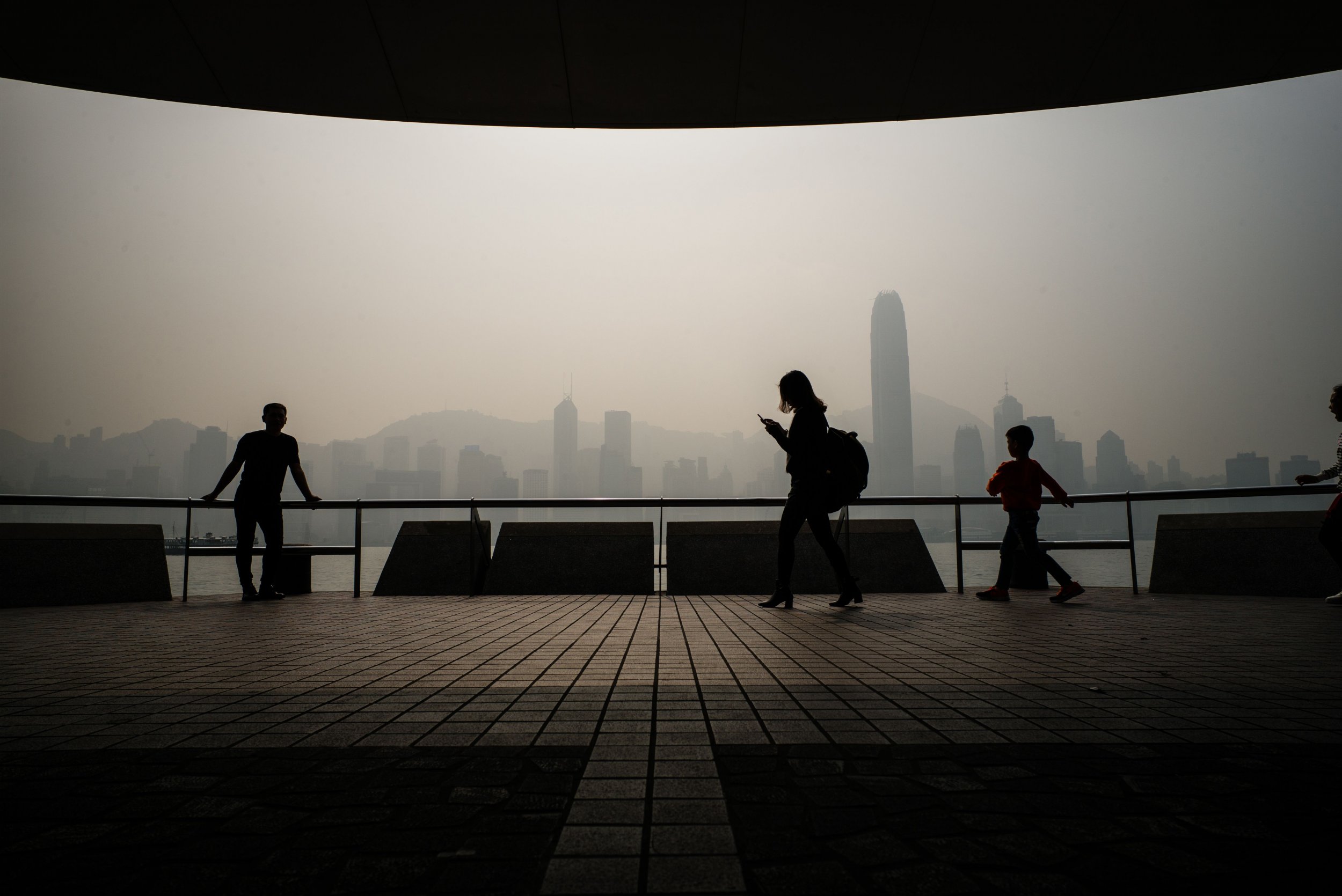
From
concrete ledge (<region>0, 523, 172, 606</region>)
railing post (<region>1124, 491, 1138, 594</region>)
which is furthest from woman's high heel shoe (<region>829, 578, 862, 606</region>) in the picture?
concrete ledge (<region>0, 523, 172, 606</region>)

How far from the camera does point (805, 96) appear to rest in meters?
5.89

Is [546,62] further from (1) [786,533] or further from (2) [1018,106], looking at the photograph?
(1) [786,533]

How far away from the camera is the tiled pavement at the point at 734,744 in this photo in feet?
5.43

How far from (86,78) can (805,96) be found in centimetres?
519

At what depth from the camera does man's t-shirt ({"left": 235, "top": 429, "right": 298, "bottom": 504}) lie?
28.0 ft

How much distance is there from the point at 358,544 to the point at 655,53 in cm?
682

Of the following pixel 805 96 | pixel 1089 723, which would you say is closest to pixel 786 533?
pixel 805 96

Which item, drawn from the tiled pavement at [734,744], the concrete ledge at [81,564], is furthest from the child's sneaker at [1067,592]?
the concrete ledge at [81,564]

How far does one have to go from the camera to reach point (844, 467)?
7.42 m

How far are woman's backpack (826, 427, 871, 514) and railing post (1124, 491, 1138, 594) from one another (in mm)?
3430

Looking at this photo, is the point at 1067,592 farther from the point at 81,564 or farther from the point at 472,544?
the point at 81,564

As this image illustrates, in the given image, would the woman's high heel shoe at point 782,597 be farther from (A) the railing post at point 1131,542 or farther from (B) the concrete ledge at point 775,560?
(A) the railing post at point 1131,542

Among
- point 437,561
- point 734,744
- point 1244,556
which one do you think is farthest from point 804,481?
point 1244,556

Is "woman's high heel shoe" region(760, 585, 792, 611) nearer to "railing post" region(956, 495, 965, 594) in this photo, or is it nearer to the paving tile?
"railing post" region(956, 495, 965, 594)
